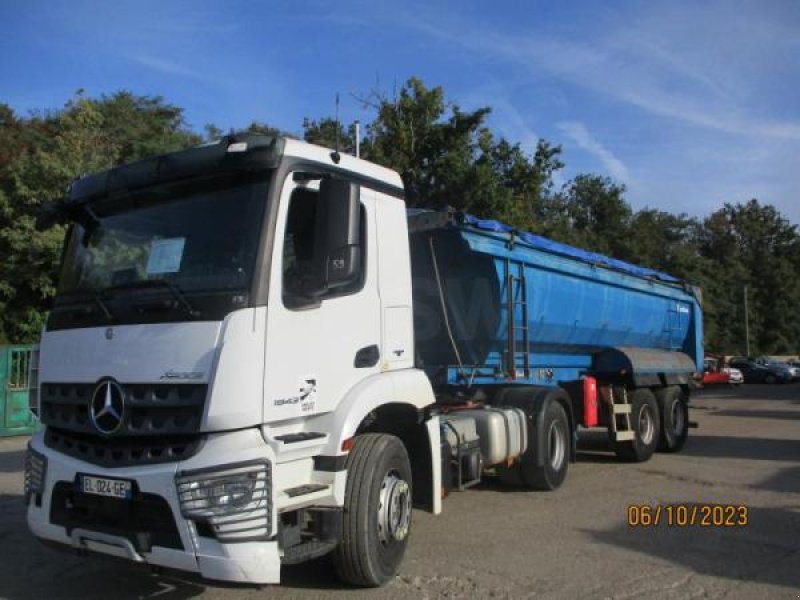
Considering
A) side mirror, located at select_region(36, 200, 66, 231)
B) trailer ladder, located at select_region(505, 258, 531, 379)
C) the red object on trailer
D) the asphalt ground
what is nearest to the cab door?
the asphalt ground

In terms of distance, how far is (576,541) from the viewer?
6.47 meters

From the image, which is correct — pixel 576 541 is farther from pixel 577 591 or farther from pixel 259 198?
pixel 259 198

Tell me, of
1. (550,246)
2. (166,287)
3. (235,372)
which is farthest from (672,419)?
(166,287)

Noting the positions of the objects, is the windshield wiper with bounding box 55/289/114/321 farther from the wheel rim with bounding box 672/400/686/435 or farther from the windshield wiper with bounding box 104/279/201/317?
the wheel rim with bounding box 672/400/686/435

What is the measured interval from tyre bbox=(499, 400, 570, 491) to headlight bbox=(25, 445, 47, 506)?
17.1ft

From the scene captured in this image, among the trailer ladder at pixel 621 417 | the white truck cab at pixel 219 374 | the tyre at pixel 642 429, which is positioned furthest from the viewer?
the tyre at pixel 642 429

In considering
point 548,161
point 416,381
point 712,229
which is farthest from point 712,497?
point 712,229

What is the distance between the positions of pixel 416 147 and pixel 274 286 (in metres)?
Result: 23.4

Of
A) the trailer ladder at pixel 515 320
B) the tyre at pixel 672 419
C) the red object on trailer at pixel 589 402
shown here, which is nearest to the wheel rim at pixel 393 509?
the trailer ladder at pixel 515 320

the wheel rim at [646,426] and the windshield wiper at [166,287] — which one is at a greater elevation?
the windshield wiper at [166,287]

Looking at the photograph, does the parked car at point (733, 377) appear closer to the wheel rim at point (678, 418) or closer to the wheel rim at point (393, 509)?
the wheel rim at point (678, 418)

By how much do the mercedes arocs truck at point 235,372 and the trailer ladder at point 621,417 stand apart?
17.8ft

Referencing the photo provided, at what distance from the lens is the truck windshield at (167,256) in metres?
4.27
